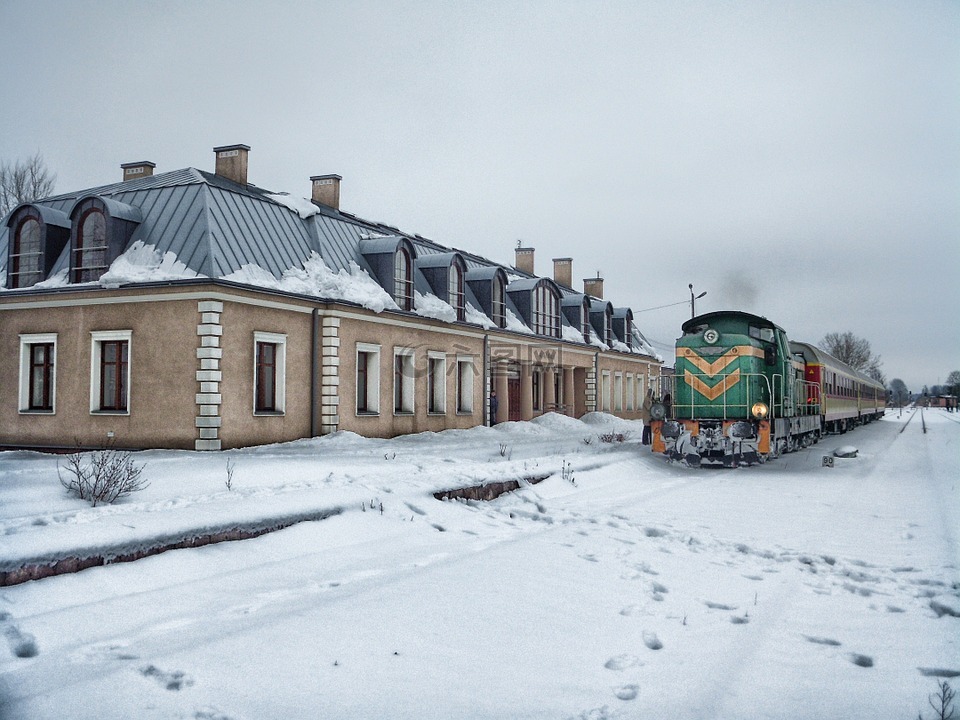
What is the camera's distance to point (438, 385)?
85.6 feet

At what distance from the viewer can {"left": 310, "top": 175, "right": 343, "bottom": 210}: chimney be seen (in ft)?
90.4

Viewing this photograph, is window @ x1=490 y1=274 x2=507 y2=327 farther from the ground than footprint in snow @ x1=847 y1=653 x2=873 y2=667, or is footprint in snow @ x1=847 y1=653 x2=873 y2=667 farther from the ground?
window @ x1=490 y1=274 x2=507 y2=327

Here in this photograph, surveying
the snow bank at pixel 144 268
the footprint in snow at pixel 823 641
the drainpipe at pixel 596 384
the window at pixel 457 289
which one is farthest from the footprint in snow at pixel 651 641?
the drainpipe at pixel 596 384

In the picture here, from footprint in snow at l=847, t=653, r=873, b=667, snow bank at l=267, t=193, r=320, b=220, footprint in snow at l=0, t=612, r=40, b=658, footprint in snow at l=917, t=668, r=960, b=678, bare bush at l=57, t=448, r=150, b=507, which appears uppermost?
snow bank at l=267, t=193, r=320, b=220

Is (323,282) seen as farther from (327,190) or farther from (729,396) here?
(729,396)

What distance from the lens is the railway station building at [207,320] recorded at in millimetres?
18438

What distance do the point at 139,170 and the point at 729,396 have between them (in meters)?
19.1

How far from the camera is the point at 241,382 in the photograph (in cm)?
1884

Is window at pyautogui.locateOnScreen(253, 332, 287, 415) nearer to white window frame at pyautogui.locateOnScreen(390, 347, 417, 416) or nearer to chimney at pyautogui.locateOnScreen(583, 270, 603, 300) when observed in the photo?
white window frame at pyautogui.locateOnScreen(390, 347, 417, 416)

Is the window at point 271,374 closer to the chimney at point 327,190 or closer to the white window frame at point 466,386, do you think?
the white window frame at point 466,386

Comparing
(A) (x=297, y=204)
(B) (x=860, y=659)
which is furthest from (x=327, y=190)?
(B) (x=860, y=659)

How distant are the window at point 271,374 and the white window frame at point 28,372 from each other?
5.07 metres

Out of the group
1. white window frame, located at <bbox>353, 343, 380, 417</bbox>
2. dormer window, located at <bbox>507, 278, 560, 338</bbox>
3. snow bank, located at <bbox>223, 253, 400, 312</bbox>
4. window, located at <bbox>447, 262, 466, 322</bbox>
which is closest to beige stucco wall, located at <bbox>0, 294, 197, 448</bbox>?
snow bank, located at <bbox>223, 253, 400, 312</bbox>

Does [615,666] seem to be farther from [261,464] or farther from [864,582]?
[261,464]
